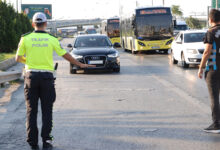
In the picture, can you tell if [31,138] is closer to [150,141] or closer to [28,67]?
[28,67]

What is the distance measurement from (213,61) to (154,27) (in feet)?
83.6

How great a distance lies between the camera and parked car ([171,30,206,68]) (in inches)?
766

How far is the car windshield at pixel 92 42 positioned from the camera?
19.5 meters

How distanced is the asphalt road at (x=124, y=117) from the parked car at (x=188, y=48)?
4976 millimetres

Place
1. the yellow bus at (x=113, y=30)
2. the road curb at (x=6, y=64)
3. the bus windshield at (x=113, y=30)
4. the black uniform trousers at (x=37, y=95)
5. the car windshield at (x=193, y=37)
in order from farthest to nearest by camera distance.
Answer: the bus windshield at (x=113, y=30) → the yellow bus at (x=113, y=30) → the road curb at (x=6, y=64) → the car windshield at (x=193, y=37) → the black uniform trousers at (x=37, y=95)

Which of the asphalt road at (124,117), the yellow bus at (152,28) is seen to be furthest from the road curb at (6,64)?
the yellow bus at (152,28)

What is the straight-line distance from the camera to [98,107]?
988cm

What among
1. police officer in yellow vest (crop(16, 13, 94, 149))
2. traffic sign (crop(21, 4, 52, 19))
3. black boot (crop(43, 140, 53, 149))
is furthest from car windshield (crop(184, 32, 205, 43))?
traffic sign (crop(21, 4, 52, 19))

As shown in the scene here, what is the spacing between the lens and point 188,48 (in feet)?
64.8

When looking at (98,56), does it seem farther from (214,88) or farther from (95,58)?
(214,88)

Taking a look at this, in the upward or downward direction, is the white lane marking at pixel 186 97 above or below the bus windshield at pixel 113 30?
below

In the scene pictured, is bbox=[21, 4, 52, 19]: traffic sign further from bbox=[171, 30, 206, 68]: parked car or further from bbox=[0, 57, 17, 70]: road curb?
bbox=[171, 30, 206, 68]: parked car

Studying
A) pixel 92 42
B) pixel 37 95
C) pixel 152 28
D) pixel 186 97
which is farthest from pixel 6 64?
pixel 37 95

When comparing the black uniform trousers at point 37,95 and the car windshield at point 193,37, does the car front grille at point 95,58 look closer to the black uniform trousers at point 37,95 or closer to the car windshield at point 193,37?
the car windshield at point 193,37
